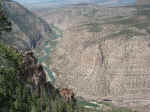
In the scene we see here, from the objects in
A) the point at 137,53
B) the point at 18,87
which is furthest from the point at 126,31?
the point at 18,87

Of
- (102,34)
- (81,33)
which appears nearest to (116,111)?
(102,34)

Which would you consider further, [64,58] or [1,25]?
[64,58]

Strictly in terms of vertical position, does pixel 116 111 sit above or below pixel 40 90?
below

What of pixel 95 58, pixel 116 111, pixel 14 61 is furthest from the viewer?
pixel 95 58

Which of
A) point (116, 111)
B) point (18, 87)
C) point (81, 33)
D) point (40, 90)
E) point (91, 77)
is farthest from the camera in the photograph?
point (81, 33)

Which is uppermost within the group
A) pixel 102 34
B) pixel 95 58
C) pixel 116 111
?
pixel 102 34

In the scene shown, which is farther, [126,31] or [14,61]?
[126,31]

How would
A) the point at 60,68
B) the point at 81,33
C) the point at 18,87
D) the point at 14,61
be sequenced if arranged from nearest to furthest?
the point at 14,61 < the point at 18,87 < the point at 60,68 < the point at 81,33

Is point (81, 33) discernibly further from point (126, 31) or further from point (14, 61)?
point (14, 61)

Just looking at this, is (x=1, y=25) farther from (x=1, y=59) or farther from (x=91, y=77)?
(x=91, y=77)

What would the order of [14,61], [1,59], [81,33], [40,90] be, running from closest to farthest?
[1,59] → [14,61] → [40,90] → [81,33]
